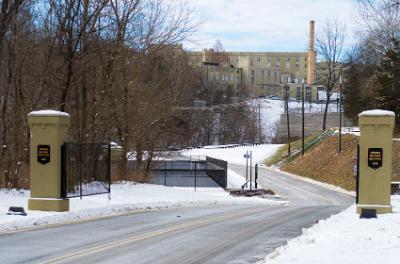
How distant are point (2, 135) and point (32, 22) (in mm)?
6366

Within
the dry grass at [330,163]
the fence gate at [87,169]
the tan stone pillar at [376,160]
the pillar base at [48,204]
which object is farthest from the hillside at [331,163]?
the pillar base at [48,204]

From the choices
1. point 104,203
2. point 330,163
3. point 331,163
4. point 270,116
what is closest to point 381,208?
point 104,203

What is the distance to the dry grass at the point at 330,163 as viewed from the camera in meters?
52.2

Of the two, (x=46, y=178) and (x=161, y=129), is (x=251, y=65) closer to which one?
(x=161, y=129)

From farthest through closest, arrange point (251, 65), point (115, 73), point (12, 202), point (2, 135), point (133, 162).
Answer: point (251, 65), point (133, 162), point (115, 73), point (2, 135), point (12, 202)

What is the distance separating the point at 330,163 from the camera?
5806 centimetres

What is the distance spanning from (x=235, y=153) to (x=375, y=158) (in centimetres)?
6399

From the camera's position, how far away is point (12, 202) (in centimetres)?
1844

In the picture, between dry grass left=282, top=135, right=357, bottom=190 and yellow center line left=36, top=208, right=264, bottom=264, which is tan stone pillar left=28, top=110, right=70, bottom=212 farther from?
dry grass left=282, top=135, right=357, bottom=190

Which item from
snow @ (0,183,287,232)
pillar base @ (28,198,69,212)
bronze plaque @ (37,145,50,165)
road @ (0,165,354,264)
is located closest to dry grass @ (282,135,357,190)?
snow @ (0,183,287,232)

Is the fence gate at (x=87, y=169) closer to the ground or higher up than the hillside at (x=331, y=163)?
higher up

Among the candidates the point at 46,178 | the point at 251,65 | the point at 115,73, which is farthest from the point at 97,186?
the point at 251,65

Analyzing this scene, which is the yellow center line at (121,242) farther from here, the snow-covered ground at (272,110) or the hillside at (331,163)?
the snow-covered ground at (272,110)

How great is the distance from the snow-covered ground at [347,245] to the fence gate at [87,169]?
31.6 ft
